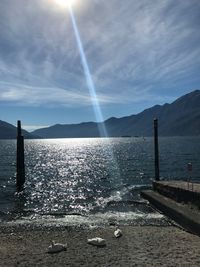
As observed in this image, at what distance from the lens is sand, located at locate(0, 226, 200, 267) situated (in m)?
12.8

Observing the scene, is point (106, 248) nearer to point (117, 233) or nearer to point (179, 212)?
point (117, 233)

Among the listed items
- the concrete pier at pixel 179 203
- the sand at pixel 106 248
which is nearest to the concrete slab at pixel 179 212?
the concrete pier at pixel 179 203

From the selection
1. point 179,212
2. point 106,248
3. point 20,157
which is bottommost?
point 106,248

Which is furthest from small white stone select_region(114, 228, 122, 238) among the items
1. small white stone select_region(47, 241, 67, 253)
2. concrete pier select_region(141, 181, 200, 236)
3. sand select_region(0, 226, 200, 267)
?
concrete pier select_region(141, 181, 200, 236)

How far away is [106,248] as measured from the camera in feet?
47.6

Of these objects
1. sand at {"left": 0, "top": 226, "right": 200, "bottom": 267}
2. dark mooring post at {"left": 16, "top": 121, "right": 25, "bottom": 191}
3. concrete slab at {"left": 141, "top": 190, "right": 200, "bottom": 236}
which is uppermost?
dark mooring post at {"left": 16, "top": 121, "right": 25, "bottom": 191}

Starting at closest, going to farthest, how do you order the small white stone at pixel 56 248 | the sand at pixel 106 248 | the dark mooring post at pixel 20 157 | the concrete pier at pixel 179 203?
1. the sand at pixel 106 248
2. the small white stone at pixel 56 248
3. the concrete pier at pixel 179 203
4. the dark mooring post at pixel 20 157

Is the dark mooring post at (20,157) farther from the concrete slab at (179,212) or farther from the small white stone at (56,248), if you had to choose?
the small white stone at (56,248)

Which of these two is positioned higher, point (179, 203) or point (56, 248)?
point (179, 203)

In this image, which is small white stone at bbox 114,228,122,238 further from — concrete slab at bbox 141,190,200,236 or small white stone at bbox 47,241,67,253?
concrete slab at bbox 141,190,200,236

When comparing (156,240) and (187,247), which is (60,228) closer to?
(156,240)

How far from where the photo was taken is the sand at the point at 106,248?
1277cm

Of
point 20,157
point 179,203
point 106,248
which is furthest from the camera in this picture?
point 20,157

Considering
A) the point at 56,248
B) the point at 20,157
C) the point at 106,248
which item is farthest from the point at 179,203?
the point at 20,157
